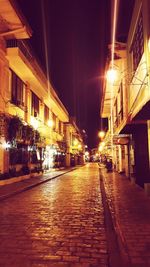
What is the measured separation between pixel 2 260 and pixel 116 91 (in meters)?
19.3

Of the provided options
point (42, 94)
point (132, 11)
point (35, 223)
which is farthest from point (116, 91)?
point (35, 223)

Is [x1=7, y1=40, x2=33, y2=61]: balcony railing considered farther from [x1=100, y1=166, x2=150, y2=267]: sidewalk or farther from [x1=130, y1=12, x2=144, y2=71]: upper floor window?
[x1=100, y1=166, x2=150, y2=267]: sidewalk

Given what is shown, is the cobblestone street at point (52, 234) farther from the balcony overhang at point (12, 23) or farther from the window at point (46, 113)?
the window at point (46, 113)

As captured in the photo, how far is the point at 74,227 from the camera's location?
669 centimetres

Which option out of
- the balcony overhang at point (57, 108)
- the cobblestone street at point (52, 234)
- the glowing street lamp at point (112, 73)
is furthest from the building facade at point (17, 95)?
the cobblestone street at point (52, 234)

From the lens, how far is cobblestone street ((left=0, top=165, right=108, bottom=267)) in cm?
459

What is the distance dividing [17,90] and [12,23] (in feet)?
17.1

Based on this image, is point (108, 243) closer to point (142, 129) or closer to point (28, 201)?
point (28, 201)

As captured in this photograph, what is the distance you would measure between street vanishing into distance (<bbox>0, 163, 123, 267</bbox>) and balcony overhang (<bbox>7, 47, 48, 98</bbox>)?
10.6 metres

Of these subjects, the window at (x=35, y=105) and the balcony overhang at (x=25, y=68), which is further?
the window at (x=35, y=105)

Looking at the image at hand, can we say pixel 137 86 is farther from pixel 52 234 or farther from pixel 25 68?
pixel 25 68

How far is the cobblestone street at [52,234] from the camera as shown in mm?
4587

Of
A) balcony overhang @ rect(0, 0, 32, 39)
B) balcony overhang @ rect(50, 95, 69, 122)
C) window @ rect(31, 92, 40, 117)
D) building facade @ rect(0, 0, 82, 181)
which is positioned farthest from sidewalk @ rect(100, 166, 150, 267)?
balcony overhang @ rect(50, 95, 69, 122)

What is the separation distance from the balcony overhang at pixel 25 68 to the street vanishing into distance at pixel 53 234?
Result: 1065 cm
